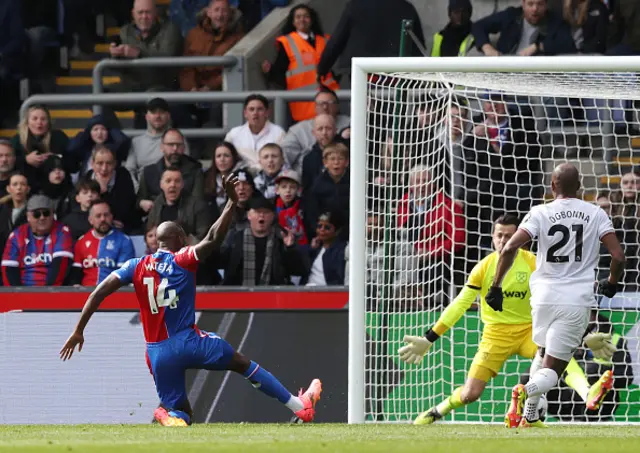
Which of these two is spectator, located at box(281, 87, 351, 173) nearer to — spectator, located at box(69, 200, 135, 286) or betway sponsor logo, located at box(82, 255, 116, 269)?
spectator, located at box(69, 200, 135, 286)

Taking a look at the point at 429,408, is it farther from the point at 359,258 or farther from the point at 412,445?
the point at 412,445

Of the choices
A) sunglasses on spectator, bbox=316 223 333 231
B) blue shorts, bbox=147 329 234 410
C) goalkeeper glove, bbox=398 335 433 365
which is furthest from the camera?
sunglasses on spectator, bbox=316 223 333 231

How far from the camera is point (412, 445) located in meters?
6.84

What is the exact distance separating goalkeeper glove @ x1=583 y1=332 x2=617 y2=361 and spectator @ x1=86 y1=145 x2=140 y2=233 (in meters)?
4.58

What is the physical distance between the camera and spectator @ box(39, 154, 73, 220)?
1302 cm

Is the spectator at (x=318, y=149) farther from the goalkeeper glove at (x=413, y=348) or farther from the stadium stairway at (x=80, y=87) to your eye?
the stadium stairway at (x=80, y=87)

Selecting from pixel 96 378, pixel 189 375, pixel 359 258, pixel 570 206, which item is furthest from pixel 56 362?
pixel 570 206

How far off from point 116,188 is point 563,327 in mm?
5252

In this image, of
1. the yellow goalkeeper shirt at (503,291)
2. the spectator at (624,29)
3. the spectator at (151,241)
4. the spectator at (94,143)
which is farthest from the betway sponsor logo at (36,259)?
the spectator at (624,29)

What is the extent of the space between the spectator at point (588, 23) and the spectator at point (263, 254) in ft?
13.6

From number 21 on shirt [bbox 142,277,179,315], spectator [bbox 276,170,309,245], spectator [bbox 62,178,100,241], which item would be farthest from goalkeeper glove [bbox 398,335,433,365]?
spectator [bbox 62,178,100,241]

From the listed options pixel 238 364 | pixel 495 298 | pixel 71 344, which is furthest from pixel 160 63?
pixel 495 298

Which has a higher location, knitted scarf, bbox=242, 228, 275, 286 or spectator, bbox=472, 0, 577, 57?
spectator, bbox=472, 0, 577, 57

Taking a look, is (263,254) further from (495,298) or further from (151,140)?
(495,298)
